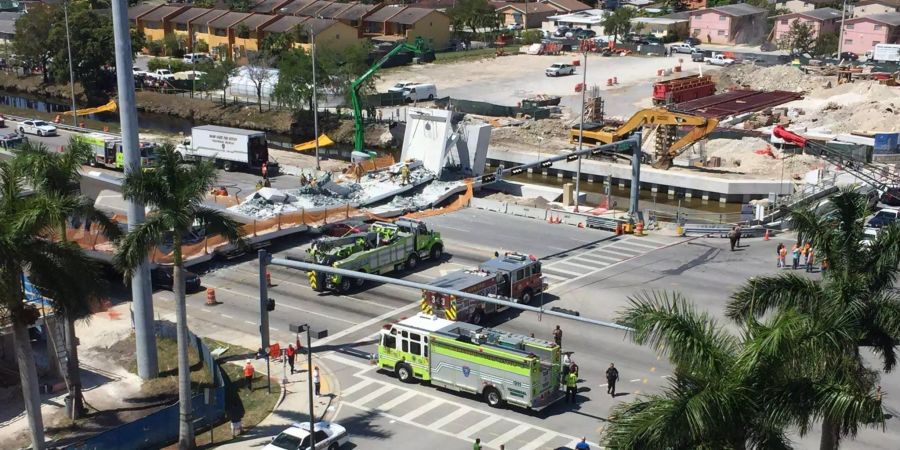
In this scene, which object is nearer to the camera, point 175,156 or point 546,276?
point 175,156

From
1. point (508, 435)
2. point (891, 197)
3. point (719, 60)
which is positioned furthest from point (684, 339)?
point (719, 60)

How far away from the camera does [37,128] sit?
80.0 meters

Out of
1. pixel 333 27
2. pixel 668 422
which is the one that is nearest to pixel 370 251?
pixel 668 422

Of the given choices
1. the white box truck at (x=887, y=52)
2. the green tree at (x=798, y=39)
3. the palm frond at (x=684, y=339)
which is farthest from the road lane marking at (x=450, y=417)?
the green tree at (x=798, y=39)

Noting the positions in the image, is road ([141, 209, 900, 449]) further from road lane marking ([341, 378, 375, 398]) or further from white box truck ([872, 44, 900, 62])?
white box truck ([872, 44, 900, 62])

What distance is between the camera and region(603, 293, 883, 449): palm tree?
1806 centimetres

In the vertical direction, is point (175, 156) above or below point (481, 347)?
above

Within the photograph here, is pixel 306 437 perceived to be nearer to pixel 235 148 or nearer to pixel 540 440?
pixel 540 440

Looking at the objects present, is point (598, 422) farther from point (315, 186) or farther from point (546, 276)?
point (315, 186)

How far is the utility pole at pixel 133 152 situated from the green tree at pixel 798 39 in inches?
4055

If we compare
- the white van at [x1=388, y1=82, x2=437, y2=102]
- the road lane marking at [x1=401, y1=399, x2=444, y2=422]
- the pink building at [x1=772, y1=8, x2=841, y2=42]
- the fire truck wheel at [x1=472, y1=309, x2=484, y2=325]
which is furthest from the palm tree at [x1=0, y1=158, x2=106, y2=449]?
the pink building at [x1=772, y1=8, x2=841, y2=42]

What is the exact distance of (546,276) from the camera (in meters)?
47.9

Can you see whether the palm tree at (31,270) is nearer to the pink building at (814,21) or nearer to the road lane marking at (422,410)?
the road lane marking at (422,410)

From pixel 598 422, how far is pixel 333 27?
309 ft
